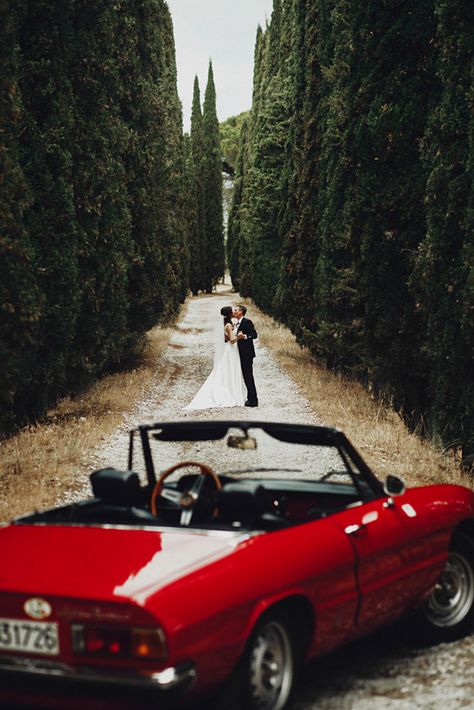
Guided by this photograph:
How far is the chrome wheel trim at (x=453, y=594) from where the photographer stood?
5.50 m

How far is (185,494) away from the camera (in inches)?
181

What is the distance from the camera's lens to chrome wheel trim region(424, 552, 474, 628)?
5504 millimetres

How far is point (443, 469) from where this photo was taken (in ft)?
35.1

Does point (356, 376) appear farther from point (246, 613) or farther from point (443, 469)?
point (246, 613)

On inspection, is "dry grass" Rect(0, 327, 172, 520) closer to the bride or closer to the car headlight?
the bride

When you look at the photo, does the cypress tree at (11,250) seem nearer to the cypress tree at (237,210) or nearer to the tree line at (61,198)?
the tree line at (61,198)

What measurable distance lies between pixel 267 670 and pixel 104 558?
839mm

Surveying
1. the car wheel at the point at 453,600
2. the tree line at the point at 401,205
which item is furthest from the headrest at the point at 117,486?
the tree line at the point at 401,205

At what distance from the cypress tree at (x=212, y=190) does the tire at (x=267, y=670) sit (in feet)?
216

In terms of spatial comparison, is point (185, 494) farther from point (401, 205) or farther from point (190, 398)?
point (190, 398)

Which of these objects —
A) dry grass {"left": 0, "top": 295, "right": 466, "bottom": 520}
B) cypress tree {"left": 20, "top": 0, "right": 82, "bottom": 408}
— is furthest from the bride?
cypress tree {"left": 20, "top": 0, "right": 82, "bottom": 408}

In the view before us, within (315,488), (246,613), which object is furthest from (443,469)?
A: (246,613)

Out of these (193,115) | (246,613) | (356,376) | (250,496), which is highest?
(193,115)

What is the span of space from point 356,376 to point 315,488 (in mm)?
14278
